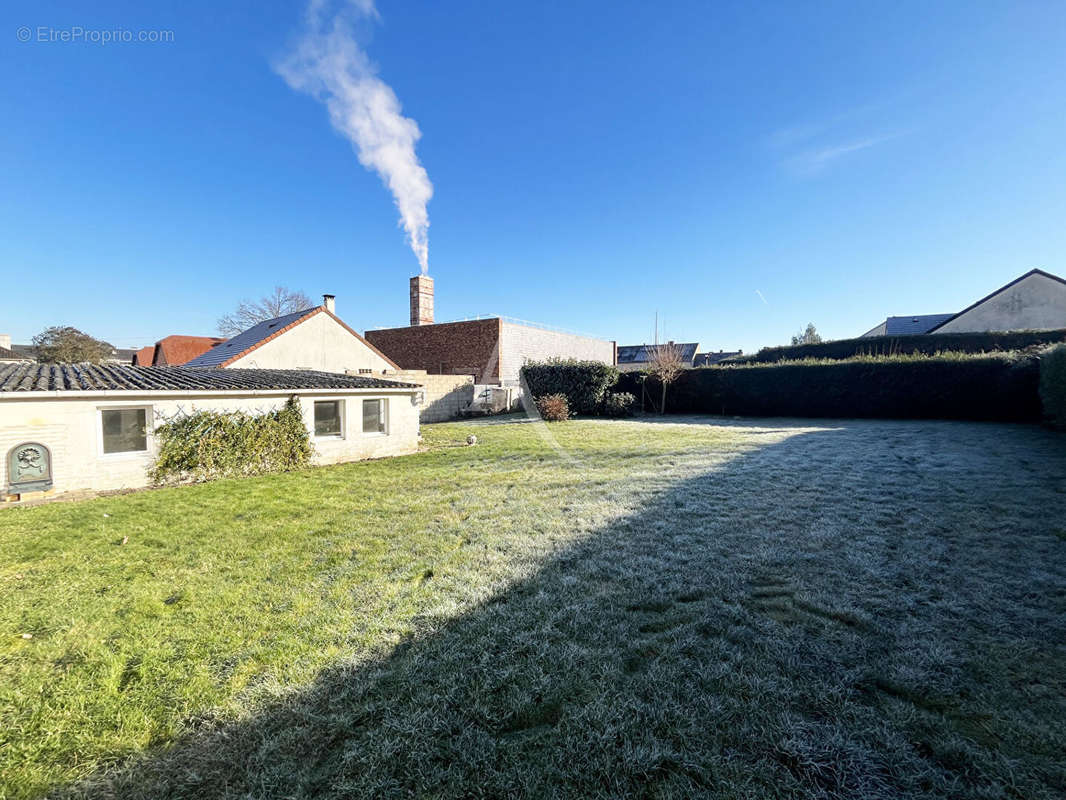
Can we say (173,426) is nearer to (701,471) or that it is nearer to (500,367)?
(701,471)

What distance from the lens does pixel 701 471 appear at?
741cm

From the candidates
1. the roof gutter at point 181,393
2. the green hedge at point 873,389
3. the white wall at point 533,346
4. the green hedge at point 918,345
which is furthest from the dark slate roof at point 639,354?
the roof gutter at point 181,393

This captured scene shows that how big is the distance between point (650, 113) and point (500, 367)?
1291 cm

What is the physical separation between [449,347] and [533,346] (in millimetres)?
4966

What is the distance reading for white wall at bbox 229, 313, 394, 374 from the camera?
1553 cm

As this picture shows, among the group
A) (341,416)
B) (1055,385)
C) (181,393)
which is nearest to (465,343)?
(341,416)

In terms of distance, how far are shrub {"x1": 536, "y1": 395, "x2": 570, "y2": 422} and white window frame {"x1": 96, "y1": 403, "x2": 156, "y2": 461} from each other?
41.0 feet

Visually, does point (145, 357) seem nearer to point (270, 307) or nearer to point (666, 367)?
point (270, 307)

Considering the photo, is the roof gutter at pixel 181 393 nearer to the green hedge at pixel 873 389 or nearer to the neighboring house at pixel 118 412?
the neighboring house at pixel 118 412

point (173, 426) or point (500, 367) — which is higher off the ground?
point (500, 367)

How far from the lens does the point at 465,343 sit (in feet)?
74.2

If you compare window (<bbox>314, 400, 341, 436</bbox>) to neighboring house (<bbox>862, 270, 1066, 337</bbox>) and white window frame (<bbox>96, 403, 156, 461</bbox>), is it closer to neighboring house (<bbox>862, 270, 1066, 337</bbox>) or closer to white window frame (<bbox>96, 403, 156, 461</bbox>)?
white window frame (<bbox>96, 403, 156, 461</bbox>)

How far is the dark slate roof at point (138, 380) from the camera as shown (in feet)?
21.7

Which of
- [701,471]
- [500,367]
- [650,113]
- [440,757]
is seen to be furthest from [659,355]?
[440,757]
